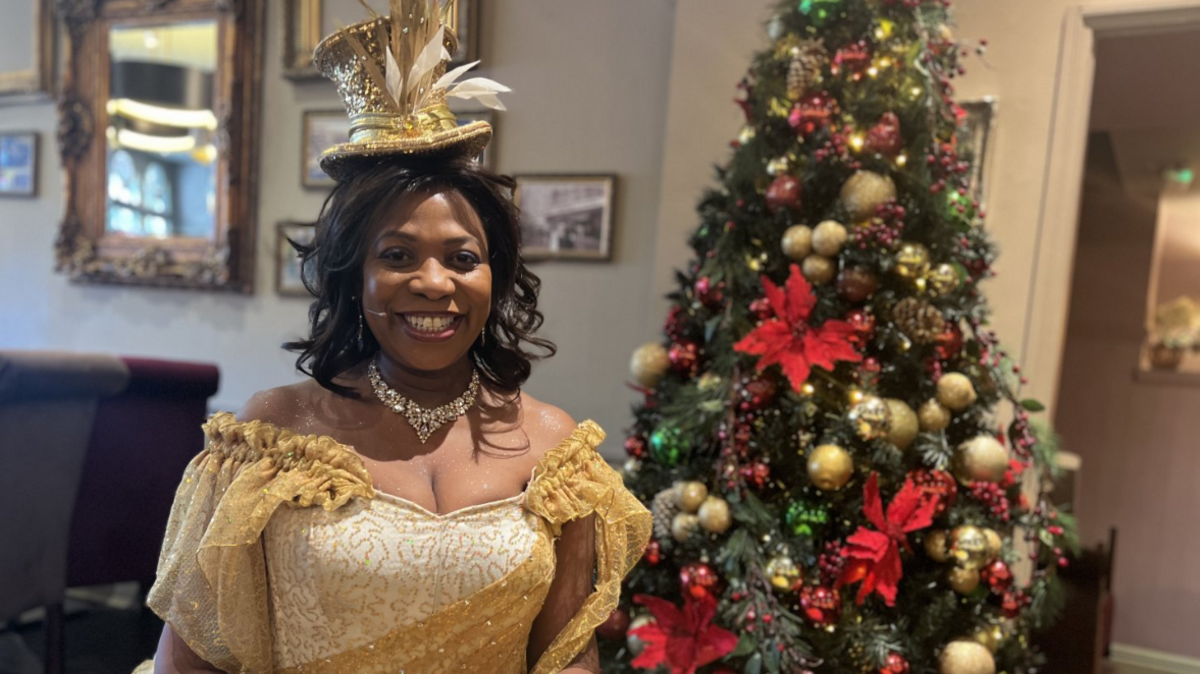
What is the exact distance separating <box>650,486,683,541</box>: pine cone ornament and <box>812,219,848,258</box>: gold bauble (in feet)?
2.07

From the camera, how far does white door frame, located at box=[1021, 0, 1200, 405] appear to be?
1960 millimetres

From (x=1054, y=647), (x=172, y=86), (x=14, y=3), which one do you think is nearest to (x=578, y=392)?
(x=1054, y=647)

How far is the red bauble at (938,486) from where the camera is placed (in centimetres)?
148

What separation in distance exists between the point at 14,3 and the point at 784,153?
3.61 meters

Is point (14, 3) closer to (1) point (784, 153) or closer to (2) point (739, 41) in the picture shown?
(2) point (739, 41)

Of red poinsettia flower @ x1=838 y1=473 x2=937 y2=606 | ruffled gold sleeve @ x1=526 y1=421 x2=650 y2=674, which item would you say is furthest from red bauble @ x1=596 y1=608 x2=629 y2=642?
ruffled gold sleeve @ x1=526 y1=421 x2=650 y2=674

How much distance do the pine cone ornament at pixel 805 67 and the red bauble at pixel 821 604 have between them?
108 cm

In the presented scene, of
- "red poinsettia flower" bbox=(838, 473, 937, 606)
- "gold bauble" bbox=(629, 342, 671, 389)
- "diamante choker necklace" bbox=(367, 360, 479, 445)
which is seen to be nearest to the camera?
"diamante choker necklace" bbox=(367, 360, 479, 445)

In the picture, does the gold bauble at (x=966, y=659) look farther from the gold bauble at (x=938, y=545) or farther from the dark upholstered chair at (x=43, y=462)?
the dark upholstered chair at (x=43, y=462)

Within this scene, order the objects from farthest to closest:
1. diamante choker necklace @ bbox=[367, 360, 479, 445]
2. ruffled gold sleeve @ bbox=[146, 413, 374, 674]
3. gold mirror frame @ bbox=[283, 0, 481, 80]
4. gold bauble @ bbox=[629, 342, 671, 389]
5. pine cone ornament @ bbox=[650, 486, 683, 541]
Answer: gold mirror frame @ bbox=[283, 0, 481, 80]
gold bauble @ bbox=[629, 342, 671, 389]
pine cone ornament @ bbox=[650, 486, 683, 541]
diamante choker necklace @ bbox=[367, 360, 479, 445]
ruffled gold sleeve @ bbox=[146, 413, 374, 674]

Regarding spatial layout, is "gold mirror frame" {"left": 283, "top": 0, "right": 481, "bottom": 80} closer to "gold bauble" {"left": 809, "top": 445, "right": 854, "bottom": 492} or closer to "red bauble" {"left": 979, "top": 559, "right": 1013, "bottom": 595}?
"gold bauble" {"left": 809, "top": 445, "right": 854, "bottom": 492}

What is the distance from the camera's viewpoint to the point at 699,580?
1.54 metres

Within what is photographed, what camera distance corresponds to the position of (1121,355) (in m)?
3.70

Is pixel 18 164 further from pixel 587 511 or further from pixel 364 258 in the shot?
pixel 587 511
